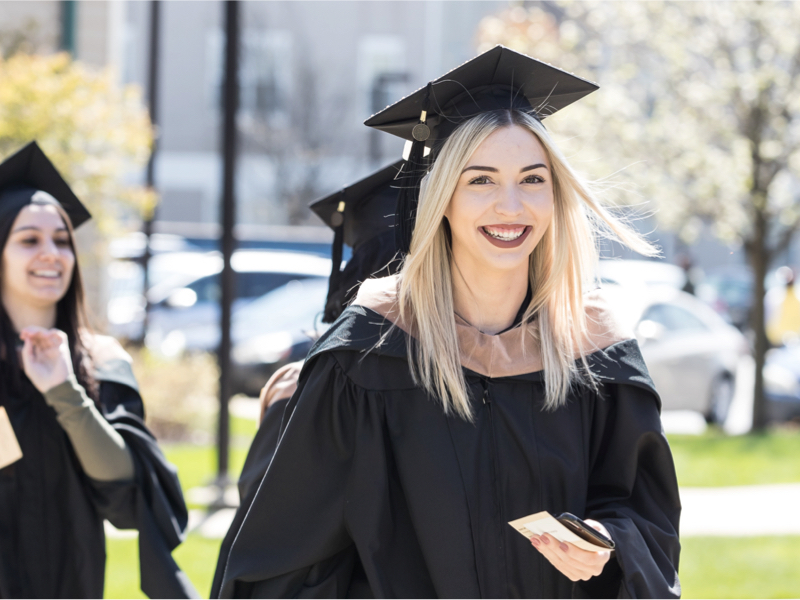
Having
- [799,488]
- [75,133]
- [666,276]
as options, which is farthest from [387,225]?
[666,276]

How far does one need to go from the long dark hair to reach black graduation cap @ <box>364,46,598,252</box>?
1345 millimetres

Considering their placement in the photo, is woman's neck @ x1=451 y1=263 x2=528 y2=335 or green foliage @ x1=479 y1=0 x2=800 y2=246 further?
green foliage @ x1=479 y1=0 x2=800 y2=246

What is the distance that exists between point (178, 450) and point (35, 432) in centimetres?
539

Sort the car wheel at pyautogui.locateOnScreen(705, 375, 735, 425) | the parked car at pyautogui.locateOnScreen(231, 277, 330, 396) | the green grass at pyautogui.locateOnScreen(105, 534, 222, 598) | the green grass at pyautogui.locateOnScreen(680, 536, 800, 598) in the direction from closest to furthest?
1. the green grass at pyautogui.locateOnScreen(105, 534, 222, 598)
2. the green grass at pyautogui.locateOnScreen(680, 536, 800, 598)
3. the parked car at pyautogui.locateOnScreen(231, 277, 330, 396)
4. the car wheel at pyautogui.locateOnScreen(705, 375, 735, 425)

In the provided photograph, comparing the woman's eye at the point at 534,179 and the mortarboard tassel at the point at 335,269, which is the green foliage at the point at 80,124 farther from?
the woman's eye at the point at 534,179

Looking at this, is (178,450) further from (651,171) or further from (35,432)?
(651,171)

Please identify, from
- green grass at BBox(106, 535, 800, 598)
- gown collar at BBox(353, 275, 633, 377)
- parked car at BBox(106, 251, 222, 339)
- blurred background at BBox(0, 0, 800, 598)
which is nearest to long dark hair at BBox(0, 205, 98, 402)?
blurred background at BBox(0, 0, 800, 598)

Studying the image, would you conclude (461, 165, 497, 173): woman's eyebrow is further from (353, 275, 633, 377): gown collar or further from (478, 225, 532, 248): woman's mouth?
(353, 275, 633, 377): gown collar

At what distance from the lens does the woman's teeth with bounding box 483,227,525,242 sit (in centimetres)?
240

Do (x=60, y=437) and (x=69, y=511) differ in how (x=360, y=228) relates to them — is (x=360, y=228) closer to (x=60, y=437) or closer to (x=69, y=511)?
(x=60, y=437)

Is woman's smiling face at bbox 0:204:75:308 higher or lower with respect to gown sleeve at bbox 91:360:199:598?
higher

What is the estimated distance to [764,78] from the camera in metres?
9.82

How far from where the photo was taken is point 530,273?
8.63 feet

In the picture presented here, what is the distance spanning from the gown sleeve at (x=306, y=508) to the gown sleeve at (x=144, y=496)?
0.89m
